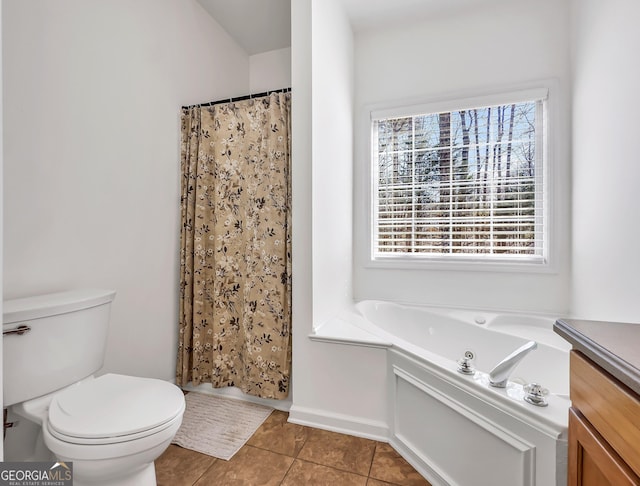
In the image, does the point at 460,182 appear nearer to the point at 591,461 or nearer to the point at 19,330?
the point at 591,461

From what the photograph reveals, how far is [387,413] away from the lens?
5.54ft

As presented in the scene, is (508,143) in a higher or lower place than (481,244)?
higher

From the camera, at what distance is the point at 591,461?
2.23 feet

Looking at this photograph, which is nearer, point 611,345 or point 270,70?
point 611,345

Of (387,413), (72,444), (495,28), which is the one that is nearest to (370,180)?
(495,28)

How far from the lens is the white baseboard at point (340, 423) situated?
67.0 inches

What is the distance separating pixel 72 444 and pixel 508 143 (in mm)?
2875

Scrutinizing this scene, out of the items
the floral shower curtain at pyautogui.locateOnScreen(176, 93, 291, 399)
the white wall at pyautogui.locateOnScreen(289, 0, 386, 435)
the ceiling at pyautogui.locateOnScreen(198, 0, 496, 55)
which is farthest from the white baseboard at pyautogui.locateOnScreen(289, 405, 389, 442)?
the ceiling at pyautogui.locateOnScreen(198, 0, 496, 55)

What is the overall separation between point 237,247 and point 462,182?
1.72 metres

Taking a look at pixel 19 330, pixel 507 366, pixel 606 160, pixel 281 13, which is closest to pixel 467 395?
pixel 507 366

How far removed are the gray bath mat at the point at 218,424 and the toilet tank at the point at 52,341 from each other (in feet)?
2.08

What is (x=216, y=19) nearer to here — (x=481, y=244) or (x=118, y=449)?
(x=481, y=244)

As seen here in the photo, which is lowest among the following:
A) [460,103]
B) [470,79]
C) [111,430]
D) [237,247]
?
[111,430]

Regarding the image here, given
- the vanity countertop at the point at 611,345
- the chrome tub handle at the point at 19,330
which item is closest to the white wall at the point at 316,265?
the vanity countertop at the point at 611,345
